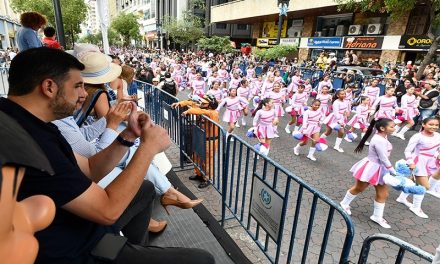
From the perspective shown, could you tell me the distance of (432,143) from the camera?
16.6 feet

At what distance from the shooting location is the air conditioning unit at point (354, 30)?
1025 inches

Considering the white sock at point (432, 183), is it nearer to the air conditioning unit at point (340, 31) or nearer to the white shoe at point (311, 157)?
the white shoe at point (311, 157)

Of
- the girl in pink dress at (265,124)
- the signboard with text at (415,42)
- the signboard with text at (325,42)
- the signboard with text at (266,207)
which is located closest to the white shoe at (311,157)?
the girl in pink dress at (265,124)

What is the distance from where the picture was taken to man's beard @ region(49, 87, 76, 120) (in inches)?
57.9

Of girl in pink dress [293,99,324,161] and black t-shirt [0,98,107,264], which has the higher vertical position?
black t-shirt [0,98,107,264]

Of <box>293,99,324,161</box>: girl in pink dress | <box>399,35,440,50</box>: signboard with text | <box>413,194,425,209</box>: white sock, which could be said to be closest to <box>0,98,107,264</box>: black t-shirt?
<box>413,194,425,209</box>: white sock

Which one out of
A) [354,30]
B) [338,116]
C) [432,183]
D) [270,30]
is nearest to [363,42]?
[354,30]

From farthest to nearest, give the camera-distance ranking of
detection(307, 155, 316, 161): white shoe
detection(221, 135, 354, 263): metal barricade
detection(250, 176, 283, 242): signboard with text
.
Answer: detection(307, 155, 316, 161): white shoe < detection(250, 176, 283, 242): signboard with text < detection(221, 135, 354, 263): metal barricade

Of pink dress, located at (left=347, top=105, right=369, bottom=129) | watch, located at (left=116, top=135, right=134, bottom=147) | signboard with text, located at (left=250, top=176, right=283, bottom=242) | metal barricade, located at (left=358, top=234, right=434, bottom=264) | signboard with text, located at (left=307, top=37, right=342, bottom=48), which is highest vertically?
signboard with text, located at (left=307, top=37, right=342, bottom=48)

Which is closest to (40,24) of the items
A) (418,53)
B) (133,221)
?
(133,221)

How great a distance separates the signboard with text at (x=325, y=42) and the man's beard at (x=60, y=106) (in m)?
29.6

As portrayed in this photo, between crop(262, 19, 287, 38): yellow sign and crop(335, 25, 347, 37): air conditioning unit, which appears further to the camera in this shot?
crop(262, 19, 287, 38): yellow sign

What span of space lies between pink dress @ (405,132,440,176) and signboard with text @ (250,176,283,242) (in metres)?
3.61

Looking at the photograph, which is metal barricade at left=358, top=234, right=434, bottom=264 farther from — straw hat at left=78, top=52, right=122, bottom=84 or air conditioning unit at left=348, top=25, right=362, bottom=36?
air conditioning unit at left=348, top=25, right=362, bottom=36
